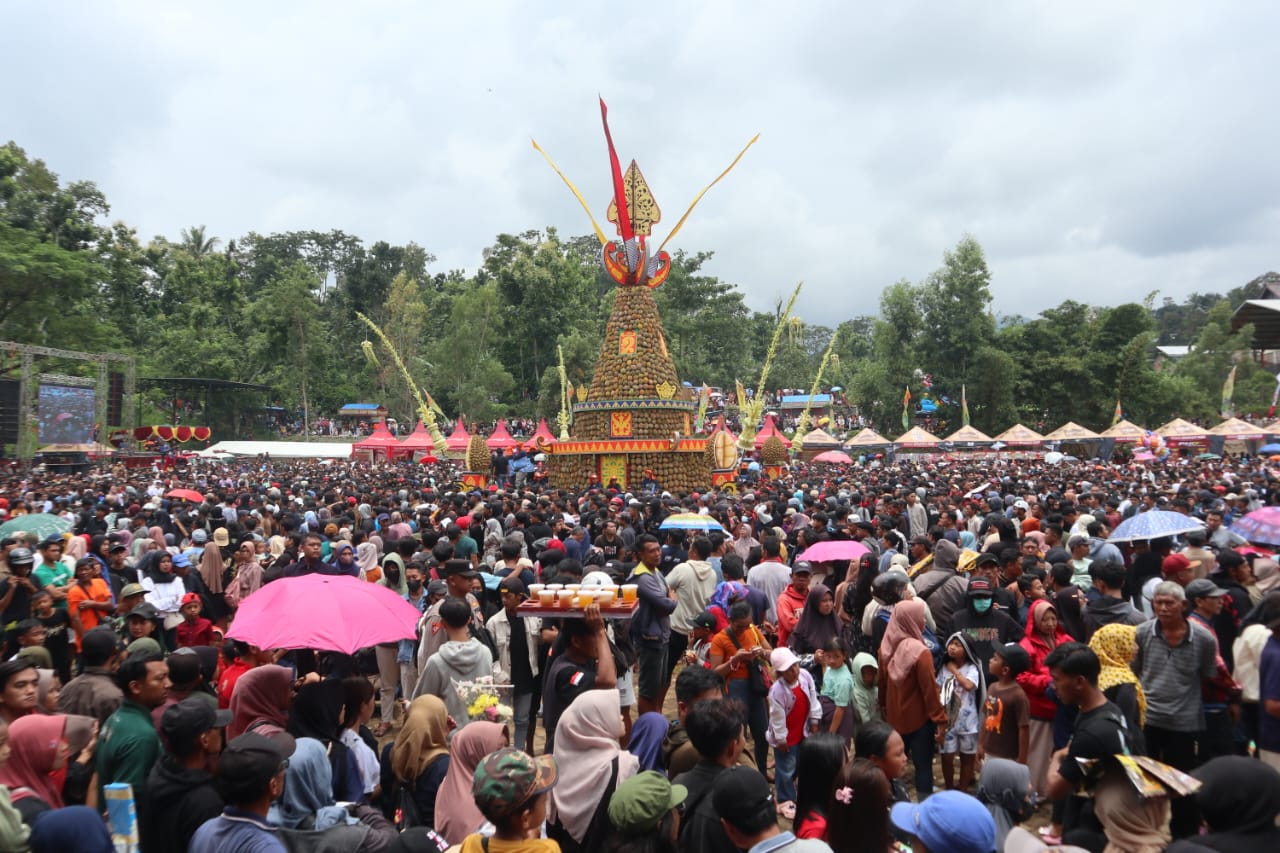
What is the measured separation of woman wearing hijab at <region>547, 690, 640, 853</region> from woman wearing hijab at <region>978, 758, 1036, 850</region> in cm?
138

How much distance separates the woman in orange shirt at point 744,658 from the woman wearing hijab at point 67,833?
3.24 metres

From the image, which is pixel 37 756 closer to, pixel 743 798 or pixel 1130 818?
pixel 743 798

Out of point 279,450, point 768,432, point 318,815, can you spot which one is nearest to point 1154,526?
point 318,815

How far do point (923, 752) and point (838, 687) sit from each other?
691 millimetres

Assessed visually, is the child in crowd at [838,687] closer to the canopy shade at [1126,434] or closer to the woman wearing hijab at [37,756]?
the woman wearing hijab at [37,756]

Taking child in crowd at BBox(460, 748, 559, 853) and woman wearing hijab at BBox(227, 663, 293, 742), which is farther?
woman wearing hijab at BBox(227, 663, 293, 742)

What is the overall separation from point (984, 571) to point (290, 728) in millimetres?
4477

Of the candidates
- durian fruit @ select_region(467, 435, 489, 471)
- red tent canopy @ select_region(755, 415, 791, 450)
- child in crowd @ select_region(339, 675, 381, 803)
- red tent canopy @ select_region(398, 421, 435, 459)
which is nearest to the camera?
child in crowd @ select_region(339, 675, 381, 803)

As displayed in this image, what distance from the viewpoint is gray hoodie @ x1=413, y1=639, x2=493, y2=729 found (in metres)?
4.56

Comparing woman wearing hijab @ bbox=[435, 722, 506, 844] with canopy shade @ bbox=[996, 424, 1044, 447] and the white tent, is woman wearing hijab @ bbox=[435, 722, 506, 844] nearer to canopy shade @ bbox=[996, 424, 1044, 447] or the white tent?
canopy shade @ bbox=[996, 424, 1044, 447]

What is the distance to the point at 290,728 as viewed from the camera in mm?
3572

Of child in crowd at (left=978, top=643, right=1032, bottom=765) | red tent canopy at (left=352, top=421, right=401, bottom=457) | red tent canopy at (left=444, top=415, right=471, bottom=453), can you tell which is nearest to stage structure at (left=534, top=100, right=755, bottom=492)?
red tent canopy at (left=444, top=415, right=471, bottom=453)

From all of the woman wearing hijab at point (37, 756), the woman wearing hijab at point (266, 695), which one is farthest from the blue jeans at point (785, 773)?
the woman wearing hijab at point (37, 756)

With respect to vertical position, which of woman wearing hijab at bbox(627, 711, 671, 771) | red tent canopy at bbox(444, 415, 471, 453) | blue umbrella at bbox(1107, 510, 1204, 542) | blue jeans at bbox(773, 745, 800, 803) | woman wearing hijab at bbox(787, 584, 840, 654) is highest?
red tent canopy at bbox(444, 415, 471, 453)
